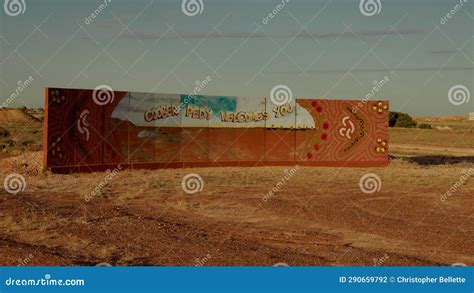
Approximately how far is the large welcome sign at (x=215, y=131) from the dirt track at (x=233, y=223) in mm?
2742

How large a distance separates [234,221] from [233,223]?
360 mm

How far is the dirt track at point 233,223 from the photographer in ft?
42.3

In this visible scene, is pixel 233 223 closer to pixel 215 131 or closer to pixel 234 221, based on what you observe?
pixel 234 221

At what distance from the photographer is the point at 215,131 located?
35.0 meters

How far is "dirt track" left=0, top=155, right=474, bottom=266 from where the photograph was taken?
12.9 metres

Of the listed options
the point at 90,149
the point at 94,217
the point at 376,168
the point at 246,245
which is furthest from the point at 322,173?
the point at 246,245

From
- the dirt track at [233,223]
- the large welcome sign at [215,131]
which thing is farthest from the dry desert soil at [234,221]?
the large welcome sign at [215,131]

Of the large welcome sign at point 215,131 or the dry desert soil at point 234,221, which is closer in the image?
the dry desert soil at point 234,221

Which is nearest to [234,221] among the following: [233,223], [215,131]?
[233,223]

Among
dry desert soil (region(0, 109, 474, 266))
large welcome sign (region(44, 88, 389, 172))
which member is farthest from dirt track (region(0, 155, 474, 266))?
large welcome sign (region(44, 88, 389, 172))

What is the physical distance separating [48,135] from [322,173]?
493 inches

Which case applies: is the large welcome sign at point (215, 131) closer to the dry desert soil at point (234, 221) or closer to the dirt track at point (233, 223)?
the dry desert soil at point (234, 221)

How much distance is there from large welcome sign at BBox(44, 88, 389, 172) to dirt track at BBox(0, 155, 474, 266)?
274cm

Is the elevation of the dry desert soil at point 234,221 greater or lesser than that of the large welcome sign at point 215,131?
lesser
